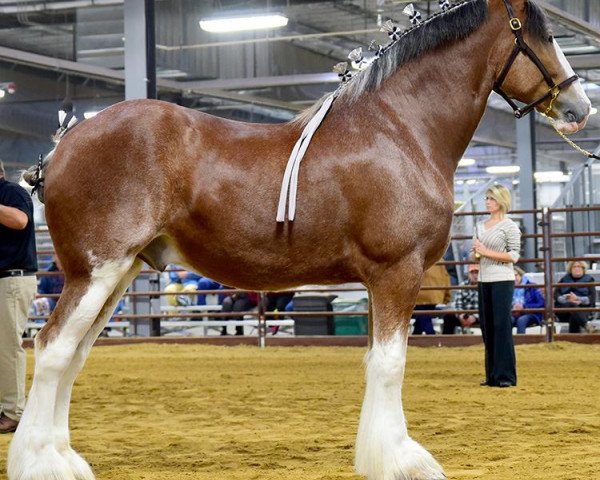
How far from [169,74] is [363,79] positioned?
627 inches

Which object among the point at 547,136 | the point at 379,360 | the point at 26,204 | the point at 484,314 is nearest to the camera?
the point at 379,360

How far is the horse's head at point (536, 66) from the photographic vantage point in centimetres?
438

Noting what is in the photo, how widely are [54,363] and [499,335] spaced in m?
5.10

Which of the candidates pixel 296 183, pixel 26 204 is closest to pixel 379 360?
pixel 296 183

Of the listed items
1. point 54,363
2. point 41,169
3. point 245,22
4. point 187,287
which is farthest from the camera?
point 245,22

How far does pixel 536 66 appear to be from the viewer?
4.39m

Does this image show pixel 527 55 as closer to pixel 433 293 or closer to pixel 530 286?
pixel 530 286

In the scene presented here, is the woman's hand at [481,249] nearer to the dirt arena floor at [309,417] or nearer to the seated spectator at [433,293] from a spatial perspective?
the dirt arena floor at [309,417]

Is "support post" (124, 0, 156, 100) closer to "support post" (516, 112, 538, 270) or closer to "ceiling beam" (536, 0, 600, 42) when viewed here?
"ceiling beam" (536, 0, 600, 42)

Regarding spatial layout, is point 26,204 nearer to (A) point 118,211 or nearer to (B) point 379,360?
(A) point 118,211

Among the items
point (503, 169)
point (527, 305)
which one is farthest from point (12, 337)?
point (503, 169)

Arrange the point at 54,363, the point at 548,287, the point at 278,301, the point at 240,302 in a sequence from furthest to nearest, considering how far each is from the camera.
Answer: the point at 240,302 < the point at 278,301 < the point at 548,287 < the point at 54,363

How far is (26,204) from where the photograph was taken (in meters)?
5.96

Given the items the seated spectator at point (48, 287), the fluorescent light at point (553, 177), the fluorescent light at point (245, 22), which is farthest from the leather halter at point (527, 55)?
the fluorescent light at point (553, 177)
